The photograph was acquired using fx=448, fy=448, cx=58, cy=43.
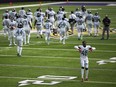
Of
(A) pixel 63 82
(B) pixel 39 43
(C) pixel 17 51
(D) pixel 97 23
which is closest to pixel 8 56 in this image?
(C) pixel 17 51

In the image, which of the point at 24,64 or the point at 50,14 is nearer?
the point at 24,64

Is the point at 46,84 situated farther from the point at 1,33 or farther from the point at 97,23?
the point at 1,33

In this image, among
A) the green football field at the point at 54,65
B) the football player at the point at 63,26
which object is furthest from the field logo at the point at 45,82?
the football player at the point at 63,26

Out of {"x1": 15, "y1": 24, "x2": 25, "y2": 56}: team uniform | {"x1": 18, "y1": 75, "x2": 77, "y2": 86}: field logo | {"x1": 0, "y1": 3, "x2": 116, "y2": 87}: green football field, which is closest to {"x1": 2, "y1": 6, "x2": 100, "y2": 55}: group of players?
{"x1": 15, "y1": 24, "x2": 25, "y2": 56}: team uniform

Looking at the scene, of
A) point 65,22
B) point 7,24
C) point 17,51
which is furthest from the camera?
point 7,24

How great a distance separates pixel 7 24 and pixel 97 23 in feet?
21.6

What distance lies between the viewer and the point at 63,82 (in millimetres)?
19219

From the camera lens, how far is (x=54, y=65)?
895 inches

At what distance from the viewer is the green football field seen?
19.3 m

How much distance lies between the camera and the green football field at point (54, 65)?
1927cm

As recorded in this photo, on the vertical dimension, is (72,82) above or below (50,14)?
below

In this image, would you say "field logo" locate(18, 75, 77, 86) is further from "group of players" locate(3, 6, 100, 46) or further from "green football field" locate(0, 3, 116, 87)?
"group of players" locate(3, 6, 100, 46)

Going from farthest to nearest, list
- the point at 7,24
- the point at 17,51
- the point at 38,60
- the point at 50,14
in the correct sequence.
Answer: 1. the point at 50,14
2. the point at 7,24
3. the point at 17,51
4. the point at 38,60

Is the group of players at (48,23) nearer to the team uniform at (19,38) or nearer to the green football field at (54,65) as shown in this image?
the green football field at (54,65)
